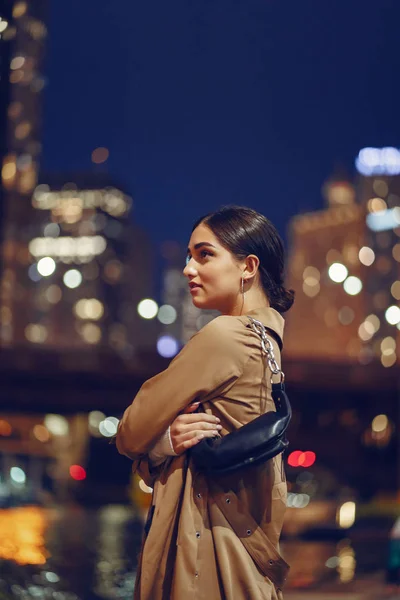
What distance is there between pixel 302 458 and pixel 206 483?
60.9 meters

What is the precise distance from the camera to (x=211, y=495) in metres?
3.48

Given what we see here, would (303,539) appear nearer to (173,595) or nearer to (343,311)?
(173,595)

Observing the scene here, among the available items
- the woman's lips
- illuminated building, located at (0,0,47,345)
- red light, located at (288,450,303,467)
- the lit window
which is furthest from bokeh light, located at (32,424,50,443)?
the woman's lips

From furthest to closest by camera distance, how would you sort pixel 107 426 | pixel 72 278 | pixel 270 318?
pixel 72 278 → pixel 107 426 → pixel 270 318

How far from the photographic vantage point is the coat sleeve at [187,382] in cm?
345

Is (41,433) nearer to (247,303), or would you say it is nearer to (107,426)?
(107,426)

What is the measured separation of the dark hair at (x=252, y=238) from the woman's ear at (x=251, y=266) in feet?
0.09

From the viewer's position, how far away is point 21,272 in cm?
10694

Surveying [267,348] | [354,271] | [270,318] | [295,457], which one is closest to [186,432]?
[267,348]

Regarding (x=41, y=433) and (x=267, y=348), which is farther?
(x=41, y=433)

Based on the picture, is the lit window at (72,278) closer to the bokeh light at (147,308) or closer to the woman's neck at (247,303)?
the bokeh light at (147,308)

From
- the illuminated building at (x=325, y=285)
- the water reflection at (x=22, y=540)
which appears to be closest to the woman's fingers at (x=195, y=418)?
the water reflection at (x=22, y=540)

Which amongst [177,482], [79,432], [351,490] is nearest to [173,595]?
[177,482]

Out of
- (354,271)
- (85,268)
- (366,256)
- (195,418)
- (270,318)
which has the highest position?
(85,268)
